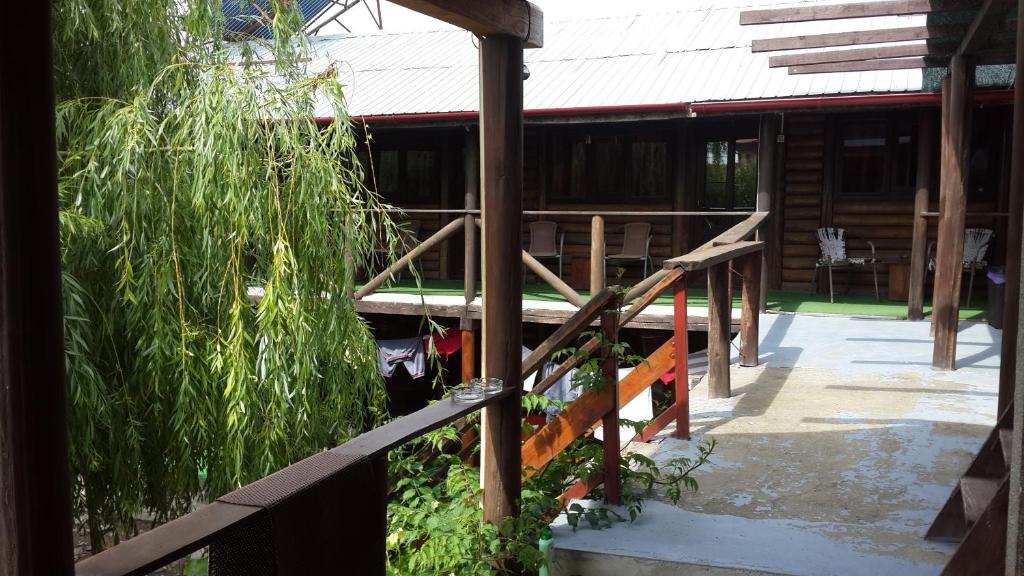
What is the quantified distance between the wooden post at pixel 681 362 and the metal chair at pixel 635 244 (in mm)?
6395

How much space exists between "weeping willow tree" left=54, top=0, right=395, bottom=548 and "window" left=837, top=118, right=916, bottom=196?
8.21 m

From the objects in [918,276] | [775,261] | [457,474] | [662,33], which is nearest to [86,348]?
[457,474]

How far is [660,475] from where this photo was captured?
15.1ft

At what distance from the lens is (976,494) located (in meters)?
3.17

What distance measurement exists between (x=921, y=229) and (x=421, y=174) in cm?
735

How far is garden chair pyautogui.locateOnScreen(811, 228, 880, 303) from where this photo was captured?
11.1m

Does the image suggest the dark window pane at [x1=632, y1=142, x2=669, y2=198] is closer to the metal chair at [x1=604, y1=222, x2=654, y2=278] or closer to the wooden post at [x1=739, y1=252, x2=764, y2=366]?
the metal chair at [x1=604, y1=222, x2=654, y2=278]

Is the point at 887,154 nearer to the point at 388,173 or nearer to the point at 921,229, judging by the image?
the point at 921,229

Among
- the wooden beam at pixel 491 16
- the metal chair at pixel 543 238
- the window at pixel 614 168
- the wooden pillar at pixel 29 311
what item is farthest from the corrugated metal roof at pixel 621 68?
the wooden pillar at pixel 29 311

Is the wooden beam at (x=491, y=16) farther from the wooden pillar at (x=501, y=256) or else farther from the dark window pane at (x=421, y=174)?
the dark window pane at (x=421, y=174)

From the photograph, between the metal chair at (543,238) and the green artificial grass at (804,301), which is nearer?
the green artificial grass at (804,301)

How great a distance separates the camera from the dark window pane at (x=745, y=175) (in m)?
12.8

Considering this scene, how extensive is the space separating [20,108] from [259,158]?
3.72m

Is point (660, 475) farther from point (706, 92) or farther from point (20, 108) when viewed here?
point (706, 92)
